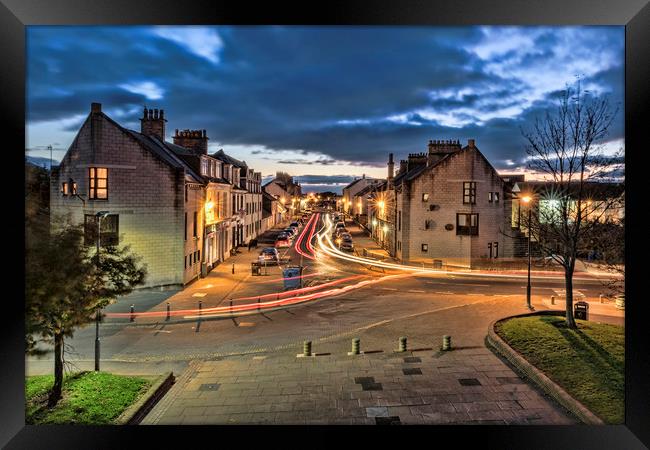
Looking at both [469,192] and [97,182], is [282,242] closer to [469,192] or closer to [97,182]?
[469,192]

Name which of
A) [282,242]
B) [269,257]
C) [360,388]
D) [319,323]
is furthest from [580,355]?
[282,242]

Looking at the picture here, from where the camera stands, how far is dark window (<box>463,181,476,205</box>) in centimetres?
3014

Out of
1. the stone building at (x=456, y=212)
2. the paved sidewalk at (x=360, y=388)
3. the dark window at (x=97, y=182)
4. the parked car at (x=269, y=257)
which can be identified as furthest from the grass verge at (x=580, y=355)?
the dark window at (x=97, y=182)

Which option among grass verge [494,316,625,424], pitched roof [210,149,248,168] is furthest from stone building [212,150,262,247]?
grass verge [494,316,625,424]

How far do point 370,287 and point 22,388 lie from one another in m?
17.8

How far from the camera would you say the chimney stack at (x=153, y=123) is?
2722 cm

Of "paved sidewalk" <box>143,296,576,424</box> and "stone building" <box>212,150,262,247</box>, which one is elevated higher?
"stone building" <box>212,150,262,247</box>

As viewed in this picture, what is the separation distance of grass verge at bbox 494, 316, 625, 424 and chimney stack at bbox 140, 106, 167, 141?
967 inches

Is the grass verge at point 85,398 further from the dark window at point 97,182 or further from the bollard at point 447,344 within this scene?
the dark window at point 97,182

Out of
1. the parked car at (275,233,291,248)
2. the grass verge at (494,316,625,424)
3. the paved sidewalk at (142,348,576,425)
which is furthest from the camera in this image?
the parked car at (275,233,291,248)

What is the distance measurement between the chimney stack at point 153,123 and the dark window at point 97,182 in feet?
A: 25.1

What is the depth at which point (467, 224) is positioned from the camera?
30.3m

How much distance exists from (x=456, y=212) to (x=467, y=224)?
1.26 m

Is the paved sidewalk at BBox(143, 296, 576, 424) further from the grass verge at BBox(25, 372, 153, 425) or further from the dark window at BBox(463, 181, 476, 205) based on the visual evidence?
the dark window at BBox(463, 181, 476, 205)
